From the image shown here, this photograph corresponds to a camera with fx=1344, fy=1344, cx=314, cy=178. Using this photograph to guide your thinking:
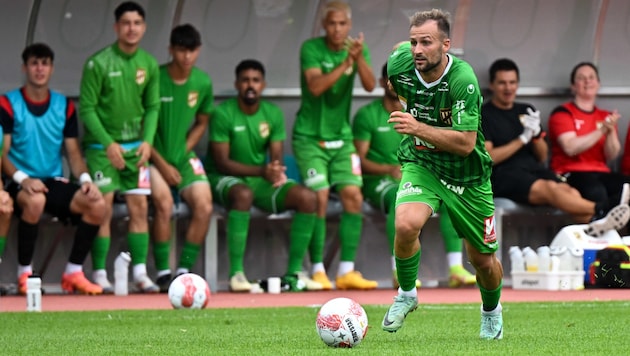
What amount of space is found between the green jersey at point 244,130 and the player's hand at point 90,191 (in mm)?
1575

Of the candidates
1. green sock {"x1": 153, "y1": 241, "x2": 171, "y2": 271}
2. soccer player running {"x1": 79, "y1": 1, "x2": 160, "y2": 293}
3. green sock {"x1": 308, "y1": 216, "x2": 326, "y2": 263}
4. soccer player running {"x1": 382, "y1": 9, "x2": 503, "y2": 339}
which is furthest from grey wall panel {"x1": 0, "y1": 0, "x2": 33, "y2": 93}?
soccer player running {"x1": 382, "y1": 9, "x2": 503, "y2": 339}

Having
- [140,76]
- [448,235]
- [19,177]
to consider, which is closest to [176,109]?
[140,76]

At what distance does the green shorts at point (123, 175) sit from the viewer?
12328mm

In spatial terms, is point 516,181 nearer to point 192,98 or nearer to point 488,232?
point 192,98

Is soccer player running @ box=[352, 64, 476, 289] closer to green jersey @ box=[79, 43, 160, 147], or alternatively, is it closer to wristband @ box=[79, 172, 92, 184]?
green jersey @ box=[79, 43, 160, 147]

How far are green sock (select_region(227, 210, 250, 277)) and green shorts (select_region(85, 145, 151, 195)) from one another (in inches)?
33.2

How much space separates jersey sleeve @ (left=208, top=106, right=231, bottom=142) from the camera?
42.9ft

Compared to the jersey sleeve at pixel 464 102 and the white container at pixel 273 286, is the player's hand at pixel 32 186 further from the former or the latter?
the jersey sleeve at pixel 464 102

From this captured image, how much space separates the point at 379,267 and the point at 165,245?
253cm

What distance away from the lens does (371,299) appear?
11.5 meters

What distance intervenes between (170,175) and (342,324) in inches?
247

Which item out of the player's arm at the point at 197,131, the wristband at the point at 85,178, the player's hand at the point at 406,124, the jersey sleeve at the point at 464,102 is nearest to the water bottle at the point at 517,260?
the player's arm at the point at 197,131

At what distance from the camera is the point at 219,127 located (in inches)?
515

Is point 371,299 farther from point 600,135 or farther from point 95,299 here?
point 600,135
